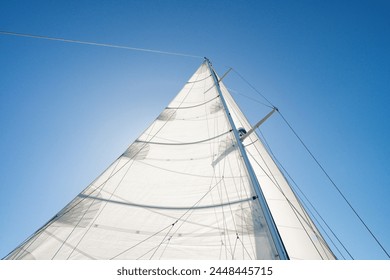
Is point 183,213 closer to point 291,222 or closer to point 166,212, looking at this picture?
point 166,212

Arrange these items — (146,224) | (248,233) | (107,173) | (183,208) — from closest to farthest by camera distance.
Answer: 1. (248,233)
2. (146,224)
3. (183,208)
4. (107,173)

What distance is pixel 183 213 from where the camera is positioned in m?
3.15

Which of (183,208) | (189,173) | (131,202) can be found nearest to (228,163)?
(189,173)

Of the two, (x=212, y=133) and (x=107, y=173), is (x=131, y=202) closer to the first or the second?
(x=107, y=173)

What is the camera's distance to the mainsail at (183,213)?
8.34 feet

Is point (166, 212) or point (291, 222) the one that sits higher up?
point (166, 212)

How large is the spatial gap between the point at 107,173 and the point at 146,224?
1489mm

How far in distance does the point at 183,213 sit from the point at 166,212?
0.29 metres

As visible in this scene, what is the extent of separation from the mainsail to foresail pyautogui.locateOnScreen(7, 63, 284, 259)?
0.01 meters

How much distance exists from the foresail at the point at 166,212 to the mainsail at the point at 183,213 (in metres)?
0.01

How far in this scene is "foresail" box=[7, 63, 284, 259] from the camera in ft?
8.38

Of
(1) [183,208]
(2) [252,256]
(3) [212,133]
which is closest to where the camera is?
(2) [252,256]

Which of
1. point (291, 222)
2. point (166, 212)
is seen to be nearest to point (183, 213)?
point (166, 212)

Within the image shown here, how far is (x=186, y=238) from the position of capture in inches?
108
